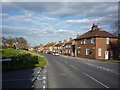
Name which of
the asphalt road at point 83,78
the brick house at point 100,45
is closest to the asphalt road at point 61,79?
the asphalt road at point 83,78

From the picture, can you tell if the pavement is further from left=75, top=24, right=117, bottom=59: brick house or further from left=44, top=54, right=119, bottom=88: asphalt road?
left=75, top=24, right=117, bottom=59: brick house

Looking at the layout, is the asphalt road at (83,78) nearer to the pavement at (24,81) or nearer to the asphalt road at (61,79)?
the asphalt road at (61,79)

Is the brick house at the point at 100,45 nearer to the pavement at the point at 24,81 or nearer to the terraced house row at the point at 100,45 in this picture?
the terraced house row at the point at 100,45

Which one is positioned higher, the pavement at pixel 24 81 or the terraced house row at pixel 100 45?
the terraced house row at pixel 100 45

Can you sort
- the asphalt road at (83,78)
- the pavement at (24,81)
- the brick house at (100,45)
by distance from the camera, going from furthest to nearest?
the brick house at (100,45), the pavement at (24,81), the asphalt road at (83,78)

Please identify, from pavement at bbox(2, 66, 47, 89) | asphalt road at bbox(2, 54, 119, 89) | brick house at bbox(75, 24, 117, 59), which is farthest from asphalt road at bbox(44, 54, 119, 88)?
brick house at bbox(75, 24, 117, 59)

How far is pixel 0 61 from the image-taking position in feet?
103

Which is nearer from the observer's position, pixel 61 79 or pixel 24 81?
pixel 24 81

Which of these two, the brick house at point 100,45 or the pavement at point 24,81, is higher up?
the brick house at point 100,45

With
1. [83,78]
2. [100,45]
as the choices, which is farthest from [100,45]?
[83,78]

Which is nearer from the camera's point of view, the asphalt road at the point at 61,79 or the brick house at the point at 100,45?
the asphalt road at the point at 61,79

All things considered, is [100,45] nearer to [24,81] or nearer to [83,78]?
[83,78]

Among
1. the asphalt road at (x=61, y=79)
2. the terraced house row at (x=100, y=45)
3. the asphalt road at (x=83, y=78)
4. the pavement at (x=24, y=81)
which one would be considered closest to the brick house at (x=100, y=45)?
the terraced house row at (x=100, y=45)

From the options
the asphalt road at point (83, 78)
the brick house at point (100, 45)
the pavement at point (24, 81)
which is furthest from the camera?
the brick house at point (100, 45)
